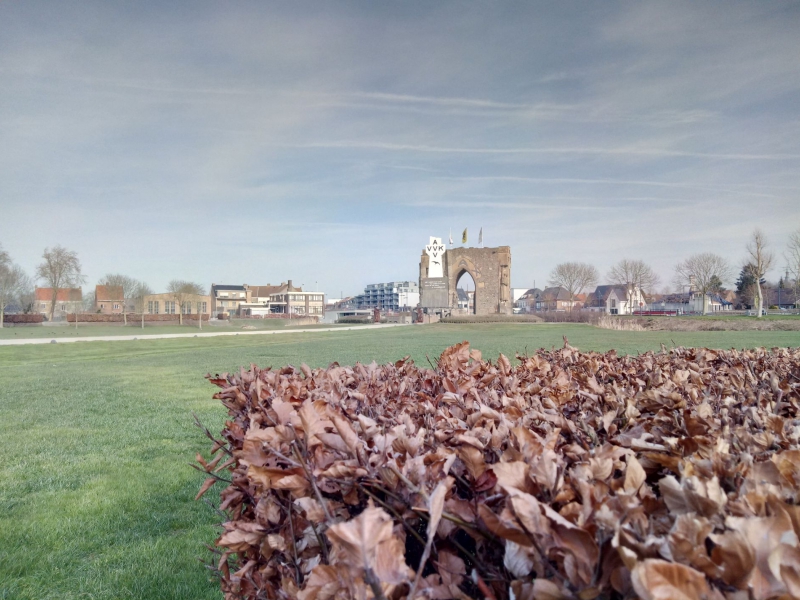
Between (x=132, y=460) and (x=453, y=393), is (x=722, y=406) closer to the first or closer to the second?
(x=453, y=393)

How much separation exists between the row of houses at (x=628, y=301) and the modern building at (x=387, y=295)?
166 ft

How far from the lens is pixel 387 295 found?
528 ft

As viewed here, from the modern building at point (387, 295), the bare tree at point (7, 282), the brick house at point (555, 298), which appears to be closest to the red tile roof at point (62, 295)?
the bare tree at point (7, 282)

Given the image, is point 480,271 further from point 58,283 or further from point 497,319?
point 58,283

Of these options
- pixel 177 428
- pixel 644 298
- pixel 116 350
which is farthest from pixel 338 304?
pixel 177 428

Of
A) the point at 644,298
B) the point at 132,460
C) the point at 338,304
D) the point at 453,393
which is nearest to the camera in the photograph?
the point at 453,393

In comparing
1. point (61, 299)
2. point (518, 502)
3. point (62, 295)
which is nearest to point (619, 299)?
point (518, 502)

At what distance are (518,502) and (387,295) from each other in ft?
525

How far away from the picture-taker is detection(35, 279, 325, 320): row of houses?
295ft

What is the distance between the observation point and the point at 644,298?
9369 cm

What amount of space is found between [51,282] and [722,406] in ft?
243

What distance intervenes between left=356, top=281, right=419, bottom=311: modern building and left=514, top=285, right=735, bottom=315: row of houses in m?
50.5

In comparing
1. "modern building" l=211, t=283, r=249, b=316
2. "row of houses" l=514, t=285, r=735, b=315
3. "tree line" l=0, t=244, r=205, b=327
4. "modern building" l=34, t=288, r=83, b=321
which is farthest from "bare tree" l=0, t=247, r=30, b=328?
"row of houses" l=514, t=285, r=735, b=315

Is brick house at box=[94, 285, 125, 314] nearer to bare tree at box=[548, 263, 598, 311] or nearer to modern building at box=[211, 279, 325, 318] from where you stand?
modern building at box=[211, 279, 325, 318]
